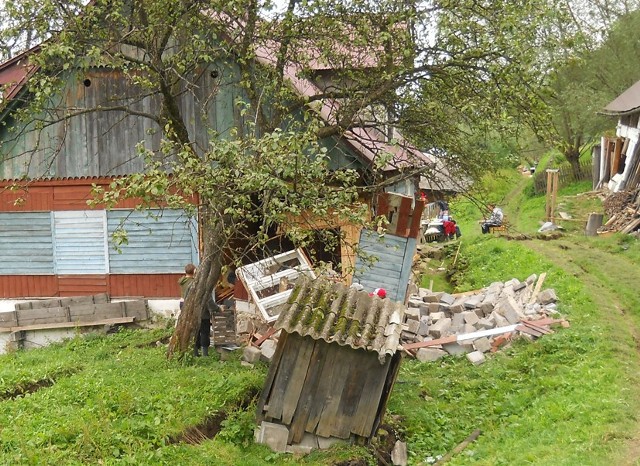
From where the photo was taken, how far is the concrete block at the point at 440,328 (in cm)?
1413

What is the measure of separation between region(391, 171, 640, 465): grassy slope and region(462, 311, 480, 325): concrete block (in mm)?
1431

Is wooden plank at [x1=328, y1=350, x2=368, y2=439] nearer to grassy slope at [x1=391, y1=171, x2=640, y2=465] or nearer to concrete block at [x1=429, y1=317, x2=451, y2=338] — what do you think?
grassy slope at [x1=391, y1=171, x2=640, y2=465]

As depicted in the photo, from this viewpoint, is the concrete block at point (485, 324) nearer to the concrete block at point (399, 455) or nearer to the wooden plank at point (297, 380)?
the concrete block at point (399, 455)

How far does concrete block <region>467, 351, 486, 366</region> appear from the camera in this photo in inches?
508

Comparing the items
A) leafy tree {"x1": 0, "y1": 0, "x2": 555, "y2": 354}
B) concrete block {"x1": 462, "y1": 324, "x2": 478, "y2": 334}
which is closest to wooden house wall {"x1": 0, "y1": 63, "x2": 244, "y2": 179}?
leafy tree {"x1": 0, "y1": 0, "x2": 555, "y2": 354}

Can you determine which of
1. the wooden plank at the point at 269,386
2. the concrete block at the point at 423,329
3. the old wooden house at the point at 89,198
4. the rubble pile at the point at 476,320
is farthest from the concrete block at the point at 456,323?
the wooden plank at the point at 269,386

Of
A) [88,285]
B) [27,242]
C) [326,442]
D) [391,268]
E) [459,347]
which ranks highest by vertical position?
[27,242]

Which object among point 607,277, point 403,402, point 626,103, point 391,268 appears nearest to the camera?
point 403,402

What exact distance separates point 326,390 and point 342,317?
3.58ft

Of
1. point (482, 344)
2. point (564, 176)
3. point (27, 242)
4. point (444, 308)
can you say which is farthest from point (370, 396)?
point (564, 176)

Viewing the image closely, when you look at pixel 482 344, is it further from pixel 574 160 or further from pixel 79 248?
pixel 574 160

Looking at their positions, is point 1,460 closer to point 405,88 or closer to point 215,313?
point 215,313

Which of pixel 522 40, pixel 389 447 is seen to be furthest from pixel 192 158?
pixel 522 40

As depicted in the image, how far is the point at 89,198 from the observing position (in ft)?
51.6
